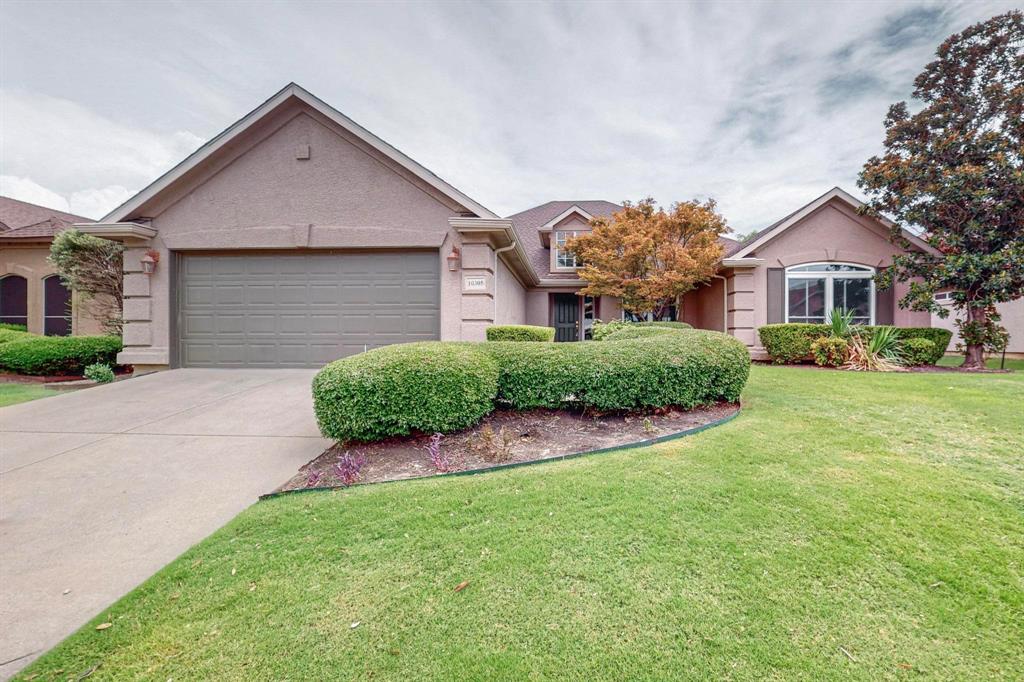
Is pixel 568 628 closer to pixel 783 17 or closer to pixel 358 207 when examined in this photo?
pixel 358 207

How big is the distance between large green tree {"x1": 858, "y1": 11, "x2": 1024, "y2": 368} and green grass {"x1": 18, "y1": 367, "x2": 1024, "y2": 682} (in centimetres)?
881

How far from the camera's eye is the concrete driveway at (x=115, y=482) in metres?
2.34

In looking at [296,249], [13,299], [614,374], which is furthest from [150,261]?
[13,299]

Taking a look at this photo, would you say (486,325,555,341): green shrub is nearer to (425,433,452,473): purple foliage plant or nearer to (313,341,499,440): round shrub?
(313,341,499,440): round shrub

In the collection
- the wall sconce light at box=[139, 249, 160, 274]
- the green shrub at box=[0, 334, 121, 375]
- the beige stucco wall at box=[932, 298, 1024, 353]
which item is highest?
the wall sconce light at box=[139, 249, 160, 274]

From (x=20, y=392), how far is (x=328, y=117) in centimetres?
778

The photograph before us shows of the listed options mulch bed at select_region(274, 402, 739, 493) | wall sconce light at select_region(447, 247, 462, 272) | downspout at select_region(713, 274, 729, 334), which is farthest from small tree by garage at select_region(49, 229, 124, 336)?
downspout at select_region(713, 274, 729, 334)

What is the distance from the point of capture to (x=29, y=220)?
604 inches

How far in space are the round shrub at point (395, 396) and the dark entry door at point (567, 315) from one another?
1257cm

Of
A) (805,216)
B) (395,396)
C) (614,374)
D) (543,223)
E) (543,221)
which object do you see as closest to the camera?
(395,396)

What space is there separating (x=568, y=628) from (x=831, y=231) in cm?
1412

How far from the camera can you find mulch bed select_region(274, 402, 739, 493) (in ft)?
12.7

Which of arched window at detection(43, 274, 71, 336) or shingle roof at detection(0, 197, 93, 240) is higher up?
shingle roof at detection(0, 197, 93, 240)

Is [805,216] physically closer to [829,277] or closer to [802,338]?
[829,277]
